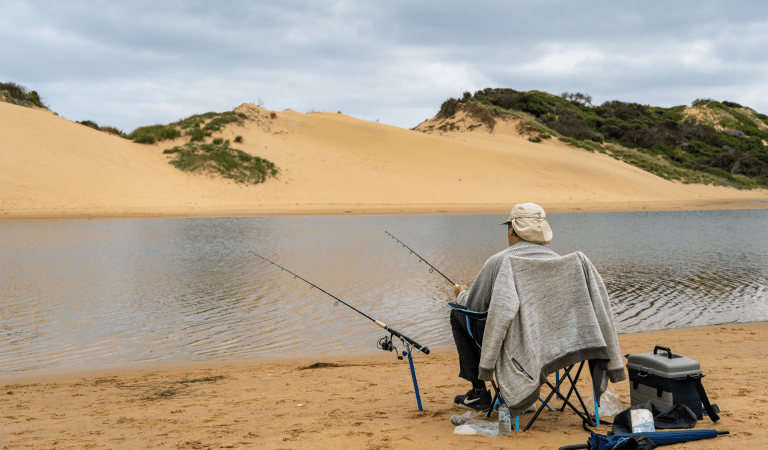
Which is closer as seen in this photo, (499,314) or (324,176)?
(499,314)

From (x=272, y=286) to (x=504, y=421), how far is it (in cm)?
630

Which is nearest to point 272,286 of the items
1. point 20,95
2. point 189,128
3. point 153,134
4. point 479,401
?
point 479,401

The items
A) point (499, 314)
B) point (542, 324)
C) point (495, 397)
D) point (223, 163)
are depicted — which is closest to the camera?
point (499, 314)

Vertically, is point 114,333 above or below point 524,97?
below

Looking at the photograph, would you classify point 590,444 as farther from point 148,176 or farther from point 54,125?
point 54,125

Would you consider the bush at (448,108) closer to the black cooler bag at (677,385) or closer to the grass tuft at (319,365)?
the grass tuft at (319,365)

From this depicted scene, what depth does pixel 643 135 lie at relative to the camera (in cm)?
5828

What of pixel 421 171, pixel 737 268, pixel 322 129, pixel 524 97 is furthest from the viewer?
pixel 524 97

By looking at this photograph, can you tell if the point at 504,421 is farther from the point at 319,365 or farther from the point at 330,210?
the point at 330,210

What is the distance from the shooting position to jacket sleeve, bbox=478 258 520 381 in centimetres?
293

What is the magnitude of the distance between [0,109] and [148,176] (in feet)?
31.9

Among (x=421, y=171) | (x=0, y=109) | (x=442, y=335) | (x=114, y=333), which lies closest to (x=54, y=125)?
(x=0, y=109)

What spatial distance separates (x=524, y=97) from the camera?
208 feet

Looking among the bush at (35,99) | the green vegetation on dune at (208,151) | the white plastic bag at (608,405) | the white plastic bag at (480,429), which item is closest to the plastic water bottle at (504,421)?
the white plastic bag at (480,429)
